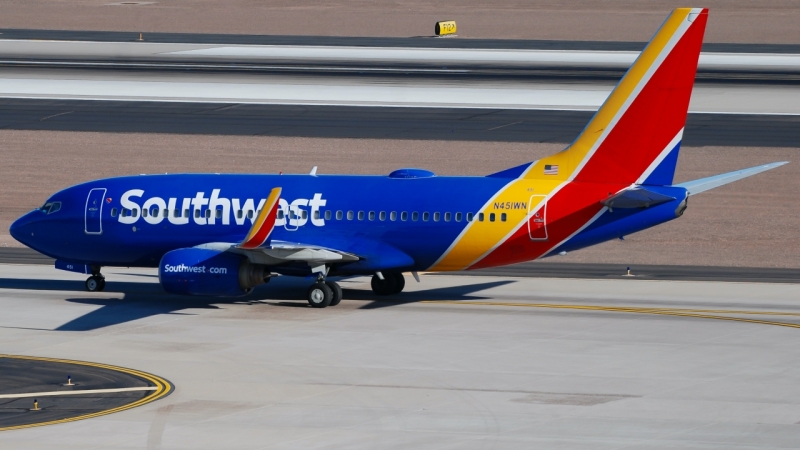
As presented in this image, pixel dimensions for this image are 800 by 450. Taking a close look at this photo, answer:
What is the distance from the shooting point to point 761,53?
357ft

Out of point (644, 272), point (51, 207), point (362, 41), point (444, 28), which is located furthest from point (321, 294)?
point (444, 28)

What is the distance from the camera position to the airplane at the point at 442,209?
41312mm

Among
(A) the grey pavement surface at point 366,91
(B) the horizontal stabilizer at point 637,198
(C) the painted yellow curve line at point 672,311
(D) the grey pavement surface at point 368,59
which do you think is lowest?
(C) the painted yellow curve line at point 672,311

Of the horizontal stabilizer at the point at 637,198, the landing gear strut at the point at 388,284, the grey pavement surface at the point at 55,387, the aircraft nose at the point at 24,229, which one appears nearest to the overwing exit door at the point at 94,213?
the aircraft nose at the point at 24,229

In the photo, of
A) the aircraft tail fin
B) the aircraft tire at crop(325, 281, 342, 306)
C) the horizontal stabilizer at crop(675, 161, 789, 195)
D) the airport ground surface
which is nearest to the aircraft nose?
the aircraft tire at crop(325, 281, 342, 306)

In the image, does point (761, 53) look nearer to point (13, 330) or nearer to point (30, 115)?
point (30, 115)

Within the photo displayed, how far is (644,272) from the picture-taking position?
1986 inches

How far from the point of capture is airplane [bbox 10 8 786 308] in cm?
4131

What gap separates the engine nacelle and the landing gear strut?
519 cm

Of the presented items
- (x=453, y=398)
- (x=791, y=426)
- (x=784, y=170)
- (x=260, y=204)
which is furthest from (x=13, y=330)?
(x=784, y=170)

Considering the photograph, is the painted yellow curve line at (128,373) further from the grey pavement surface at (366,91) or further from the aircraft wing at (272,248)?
the grey pavement surface at (366,91)

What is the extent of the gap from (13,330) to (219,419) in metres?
12.9

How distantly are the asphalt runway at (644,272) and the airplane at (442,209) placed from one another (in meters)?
6.95

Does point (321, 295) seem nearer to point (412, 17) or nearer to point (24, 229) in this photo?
point (24, 229)
